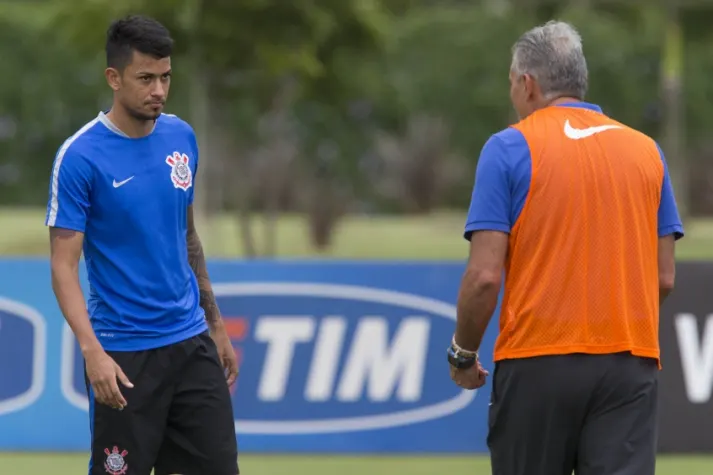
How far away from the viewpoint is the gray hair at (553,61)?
14.0 feet

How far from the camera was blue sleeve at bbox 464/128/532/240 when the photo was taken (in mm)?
4121

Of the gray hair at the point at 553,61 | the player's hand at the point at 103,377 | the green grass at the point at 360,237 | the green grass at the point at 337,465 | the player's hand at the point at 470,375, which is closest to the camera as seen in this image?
the gray hair at the point at 553,61

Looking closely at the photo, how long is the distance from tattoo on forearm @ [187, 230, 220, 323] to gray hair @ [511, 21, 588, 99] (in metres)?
1.45

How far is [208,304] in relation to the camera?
17.3 feet

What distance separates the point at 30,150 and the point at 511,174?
104ft

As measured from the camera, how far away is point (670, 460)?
8.09 metres

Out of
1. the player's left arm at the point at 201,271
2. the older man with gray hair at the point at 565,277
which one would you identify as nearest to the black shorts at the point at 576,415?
the older man with gray hair at the point at 565,277

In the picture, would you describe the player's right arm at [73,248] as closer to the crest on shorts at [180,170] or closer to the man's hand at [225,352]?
the crest on shorts at [180,170]

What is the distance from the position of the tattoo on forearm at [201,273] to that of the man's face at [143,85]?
0.55 metres

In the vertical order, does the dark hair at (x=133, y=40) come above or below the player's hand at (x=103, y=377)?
above

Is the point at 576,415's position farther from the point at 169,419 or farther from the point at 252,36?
the point at 252,36

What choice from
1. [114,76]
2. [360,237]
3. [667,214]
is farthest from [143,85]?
[360,237]

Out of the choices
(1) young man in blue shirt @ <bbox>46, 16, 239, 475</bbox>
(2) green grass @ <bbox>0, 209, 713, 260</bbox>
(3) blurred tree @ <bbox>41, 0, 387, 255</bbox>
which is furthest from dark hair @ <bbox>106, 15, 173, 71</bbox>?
(2) green grass @ <bbox>0, 209, 713, 260</bbox>

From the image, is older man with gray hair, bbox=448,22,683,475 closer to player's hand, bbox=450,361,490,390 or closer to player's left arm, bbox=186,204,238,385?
player's hand, bbox=450,361,490,390
